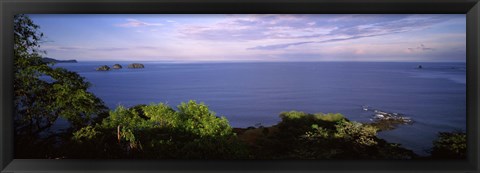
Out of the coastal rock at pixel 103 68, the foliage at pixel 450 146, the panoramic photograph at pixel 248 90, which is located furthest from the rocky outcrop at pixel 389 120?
the coastal rock at pixel 103 68

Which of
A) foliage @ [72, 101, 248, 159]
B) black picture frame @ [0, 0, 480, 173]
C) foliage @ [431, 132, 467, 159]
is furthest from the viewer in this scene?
foliage @ [72, 101, 248, 159]

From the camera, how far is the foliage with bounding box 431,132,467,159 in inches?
135

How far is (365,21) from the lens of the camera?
3521 mm

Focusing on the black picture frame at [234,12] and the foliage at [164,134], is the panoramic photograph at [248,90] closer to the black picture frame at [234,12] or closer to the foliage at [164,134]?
the foliage at [164,134]

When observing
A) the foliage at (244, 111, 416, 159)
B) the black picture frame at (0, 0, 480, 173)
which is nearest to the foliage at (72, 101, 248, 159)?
the black picture frame at (0, 0, 480, 173)

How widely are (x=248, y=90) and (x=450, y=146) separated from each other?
1658 millimetres

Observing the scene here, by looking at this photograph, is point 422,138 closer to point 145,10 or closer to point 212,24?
point 212,24

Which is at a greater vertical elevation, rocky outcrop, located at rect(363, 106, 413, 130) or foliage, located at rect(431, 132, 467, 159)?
rocky outcrop, located at rect(363, 106, 413, 130)

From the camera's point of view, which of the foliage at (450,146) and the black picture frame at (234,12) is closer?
the black picture frame at (234,12)

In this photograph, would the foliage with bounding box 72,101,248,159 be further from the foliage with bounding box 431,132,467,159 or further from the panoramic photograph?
the foliage with bounding box 431,132,467,159

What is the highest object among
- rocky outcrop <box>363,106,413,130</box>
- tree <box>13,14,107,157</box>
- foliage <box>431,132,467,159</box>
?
tree <box>13,14,107,157</box>

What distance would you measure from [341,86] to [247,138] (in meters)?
0.88

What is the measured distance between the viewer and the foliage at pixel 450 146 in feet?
11.3

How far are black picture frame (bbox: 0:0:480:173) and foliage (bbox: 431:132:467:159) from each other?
0.09 metres
